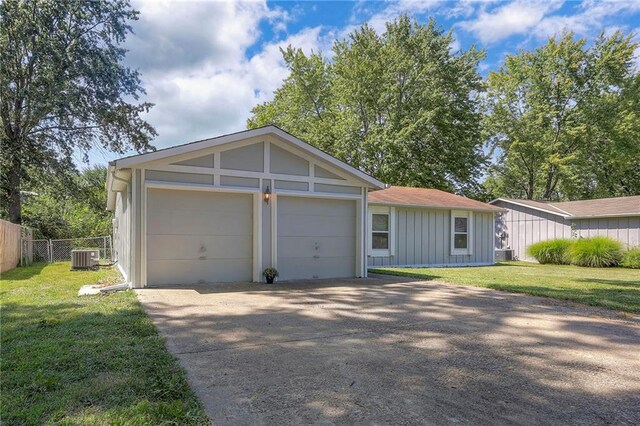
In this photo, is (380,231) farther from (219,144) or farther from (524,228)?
(524,228)

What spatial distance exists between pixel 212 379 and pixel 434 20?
26195 millimetres

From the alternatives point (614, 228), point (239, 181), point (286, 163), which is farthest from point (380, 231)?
point (614, 228)

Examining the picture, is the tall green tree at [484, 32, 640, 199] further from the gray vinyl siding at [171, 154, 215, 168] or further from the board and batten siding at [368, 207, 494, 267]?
the gray vinyl siding at [171, 154, 215, 168]

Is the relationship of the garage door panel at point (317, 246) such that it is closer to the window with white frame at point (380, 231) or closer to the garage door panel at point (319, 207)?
the garage door panel at point (319, 207)

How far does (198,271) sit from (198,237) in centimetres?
69

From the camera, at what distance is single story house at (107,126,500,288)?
7574mm

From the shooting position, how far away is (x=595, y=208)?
16.9 m

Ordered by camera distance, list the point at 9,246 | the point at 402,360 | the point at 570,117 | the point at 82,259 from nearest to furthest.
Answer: the point at 402,360, the point at 9,246, the point at 82,259, the point at 570,117

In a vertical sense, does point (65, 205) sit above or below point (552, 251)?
above

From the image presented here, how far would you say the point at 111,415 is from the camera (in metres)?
2.33

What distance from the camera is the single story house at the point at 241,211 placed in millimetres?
7574

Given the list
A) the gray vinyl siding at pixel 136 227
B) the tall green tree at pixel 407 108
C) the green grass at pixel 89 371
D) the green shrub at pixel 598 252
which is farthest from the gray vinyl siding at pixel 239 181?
the tall green tree at pixel 407 108

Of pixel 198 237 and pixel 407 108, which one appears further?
pixel 407 108

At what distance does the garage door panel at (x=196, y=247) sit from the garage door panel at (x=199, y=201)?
1.91 ft
